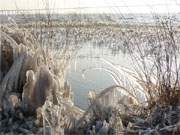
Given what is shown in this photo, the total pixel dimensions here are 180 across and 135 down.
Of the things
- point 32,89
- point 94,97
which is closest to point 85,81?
point 32,89

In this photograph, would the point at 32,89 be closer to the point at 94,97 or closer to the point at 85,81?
the point at 94,97

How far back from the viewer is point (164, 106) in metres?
4.06

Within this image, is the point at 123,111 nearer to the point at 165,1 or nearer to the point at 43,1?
the point at 165,1

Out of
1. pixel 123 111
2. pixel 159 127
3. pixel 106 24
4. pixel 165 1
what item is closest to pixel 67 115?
pixel 123 111

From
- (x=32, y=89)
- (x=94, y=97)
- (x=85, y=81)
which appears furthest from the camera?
(x=85, y=81)

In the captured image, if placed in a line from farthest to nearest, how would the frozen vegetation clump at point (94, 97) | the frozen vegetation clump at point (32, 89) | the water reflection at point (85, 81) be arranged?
the water reflection at point (85, 81) → the frozen vegetation clump at point (32, 89) → the frozen vegetation clump at point (94, 97)

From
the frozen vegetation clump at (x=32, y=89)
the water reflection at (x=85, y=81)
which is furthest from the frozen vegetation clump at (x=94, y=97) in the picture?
the water reflection at (x=85, y=81)

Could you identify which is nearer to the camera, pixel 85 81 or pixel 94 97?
pixel 94 97

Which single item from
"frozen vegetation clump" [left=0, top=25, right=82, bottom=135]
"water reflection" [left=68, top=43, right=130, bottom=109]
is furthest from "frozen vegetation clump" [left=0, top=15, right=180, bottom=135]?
"water reflection" [left=68, top=43, right=130, bottom=109]

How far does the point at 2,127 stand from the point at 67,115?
1.95 ft

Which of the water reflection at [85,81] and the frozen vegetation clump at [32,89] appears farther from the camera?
the water reflection at [85,81]

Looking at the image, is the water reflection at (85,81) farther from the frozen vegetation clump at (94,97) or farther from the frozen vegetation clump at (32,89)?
the frozen vegetation clump at (94,97)

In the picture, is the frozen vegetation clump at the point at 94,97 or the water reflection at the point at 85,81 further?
the water reflection at the point at 85,81

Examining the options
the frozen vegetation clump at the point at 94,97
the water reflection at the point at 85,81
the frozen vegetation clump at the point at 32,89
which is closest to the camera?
the frozen vegetation clump at the point at 94,97
